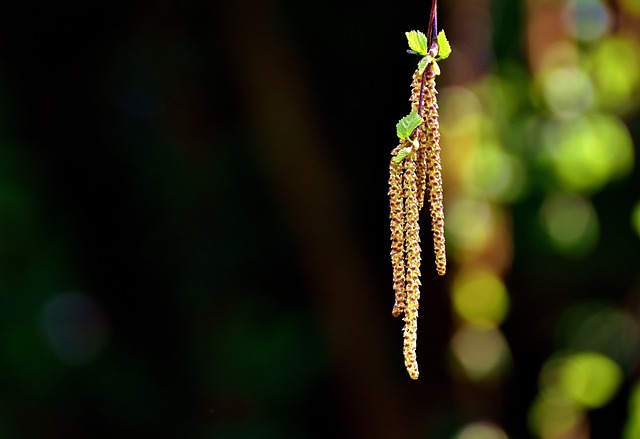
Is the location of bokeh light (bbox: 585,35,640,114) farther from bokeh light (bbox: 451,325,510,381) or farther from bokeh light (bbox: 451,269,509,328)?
bokeh light (bbox: 451,325,510,381)

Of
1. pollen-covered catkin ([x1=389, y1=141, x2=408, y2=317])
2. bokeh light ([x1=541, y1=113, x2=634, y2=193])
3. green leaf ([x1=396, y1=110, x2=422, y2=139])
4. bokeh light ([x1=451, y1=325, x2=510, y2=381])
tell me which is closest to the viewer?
green leaf ([x1=396, y1=110, x2=422, y2=139])

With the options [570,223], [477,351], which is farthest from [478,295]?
[570,223]

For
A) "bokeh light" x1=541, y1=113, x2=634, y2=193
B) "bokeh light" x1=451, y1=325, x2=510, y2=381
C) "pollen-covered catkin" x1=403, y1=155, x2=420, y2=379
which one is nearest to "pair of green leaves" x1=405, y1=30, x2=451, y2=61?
"pollen-covered catkin" x1=403, y1=155, x2=420, y2=379

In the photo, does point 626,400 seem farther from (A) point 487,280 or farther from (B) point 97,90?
(B) point 97,90

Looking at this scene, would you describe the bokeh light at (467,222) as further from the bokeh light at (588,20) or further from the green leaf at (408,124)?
the green leaf at (408,124)

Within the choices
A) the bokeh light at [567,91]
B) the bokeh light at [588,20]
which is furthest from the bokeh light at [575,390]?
the bokeh light at [588,20]
